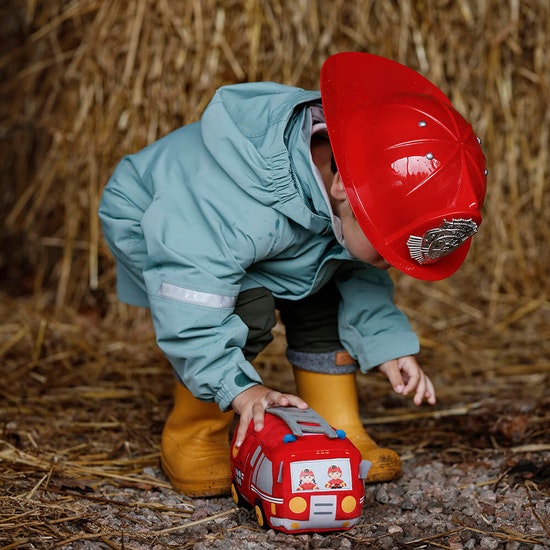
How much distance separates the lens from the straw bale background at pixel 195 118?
2.54 meters

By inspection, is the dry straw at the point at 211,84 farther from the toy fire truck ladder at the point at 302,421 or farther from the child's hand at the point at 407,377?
the toy fire truck ladder at the point at 302,421

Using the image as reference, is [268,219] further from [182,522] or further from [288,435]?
[182,522]

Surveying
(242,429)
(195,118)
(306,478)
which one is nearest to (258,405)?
(242,429)

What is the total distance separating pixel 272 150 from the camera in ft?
5.19

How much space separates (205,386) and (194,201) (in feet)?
1.04

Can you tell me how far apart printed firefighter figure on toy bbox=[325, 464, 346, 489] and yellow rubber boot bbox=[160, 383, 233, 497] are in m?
0.33

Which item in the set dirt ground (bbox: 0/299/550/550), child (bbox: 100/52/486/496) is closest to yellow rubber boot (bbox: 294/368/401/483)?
child (bbox: 100/52/486/496)

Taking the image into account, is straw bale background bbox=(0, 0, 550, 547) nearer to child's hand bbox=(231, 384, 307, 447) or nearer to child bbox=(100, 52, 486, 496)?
child bbox=(100, 52, 486, 496)

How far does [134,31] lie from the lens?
2.62 meters

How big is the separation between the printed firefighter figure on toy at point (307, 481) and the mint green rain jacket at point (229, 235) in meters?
0.19

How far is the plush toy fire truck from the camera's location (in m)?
1.37

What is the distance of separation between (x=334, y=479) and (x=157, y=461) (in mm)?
526

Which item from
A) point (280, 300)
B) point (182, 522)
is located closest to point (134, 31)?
point (280, 300)

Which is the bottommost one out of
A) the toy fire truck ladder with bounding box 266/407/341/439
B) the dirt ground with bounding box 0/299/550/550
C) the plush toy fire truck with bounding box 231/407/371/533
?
the dirt ground with bounding box 0/299/550/550
